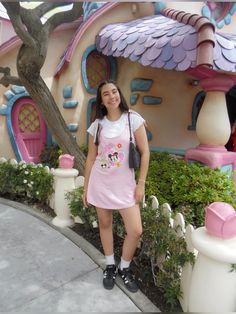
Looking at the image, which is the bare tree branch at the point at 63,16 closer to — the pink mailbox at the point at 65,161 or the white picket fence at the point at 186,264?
the pink mailbox at the point at 65,161

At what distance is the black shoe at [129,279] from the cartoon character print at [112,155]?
98 centimetres

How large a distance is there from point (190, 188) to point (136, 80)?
267 centimetres

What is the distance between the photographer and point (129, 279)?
2.47 metres

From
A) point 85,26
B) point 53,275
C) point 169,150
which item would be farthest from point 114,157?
point 85,26

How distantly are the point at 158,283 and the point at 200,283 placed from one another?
0.54m

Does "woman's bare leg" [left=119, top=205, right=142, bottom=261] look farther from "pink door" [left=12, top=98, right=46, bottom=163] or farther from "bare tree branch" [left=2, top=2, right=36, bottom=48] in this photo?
"pink door" [left=12, top=98, right=46, bottom=163]

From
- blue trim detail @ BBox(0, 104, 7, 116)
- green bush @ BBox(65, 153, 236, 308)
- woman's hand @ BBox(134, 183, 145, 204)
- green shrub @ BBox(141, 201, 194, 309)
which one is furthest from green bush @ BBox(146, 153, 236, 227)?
blue trim detail @ BBox(0, 104, 7, 116)

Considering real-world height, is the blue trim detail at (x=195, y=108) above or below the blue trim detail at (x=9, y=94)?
below

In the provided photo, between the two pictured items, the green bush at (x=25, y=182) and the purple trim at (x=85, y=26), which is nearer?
the green bush at (x=25, y=182)

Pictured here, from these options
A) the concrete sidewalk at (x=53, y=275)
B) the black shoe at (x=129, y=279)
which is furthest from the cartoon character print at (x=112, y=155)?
the concrete sidewalk at (x=53, y=275)

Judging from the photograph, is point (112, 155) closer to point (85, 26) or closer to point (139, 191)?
point (139, 191)

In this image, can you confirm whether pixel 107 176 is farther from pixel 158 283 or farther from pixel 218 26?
pixel 218 26

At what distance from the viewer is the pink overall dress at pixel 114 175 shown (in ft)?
7.26

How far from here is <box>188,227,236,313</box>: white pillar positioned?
5.84ft
